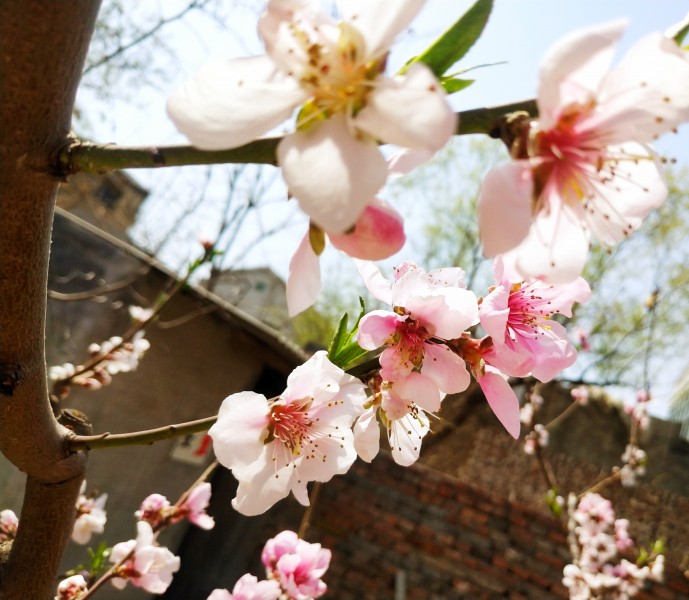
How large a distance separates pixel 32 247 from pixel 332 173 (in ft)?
1.16

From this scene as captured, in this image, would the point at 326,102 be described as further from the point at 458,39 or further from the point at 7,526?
the point at 7,526

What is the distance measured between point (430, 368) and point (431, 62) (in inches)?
12.1

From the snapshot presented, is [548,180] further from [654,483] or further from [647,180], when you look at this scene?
[654,483]

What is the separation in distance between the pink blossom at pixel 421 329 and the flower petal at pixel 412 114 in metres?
0.24

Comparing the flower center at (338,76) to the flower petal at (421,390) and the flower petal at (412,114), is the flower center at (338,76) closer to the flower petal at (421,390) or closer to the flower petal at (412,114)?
the flower petal at (412,114)

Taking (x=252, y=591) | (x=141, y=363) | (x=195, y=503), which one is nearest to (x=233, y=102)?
(x=252, y=591)

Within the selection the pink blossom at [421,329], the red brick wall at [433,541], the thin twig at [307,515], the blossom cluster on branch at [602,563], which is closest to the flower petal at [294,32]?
the pink blossom at [421,329]

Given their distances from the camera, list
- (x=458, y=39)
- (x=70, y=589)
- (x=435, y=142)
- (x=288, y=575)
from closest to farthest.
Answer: (x=435, y=142), (x=458, y=39), (x=70, y=589), (x=288, y=575)

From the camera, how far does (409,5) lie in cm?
33

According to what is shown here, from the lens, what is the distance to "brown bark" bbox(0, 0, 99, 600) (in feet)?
1.37

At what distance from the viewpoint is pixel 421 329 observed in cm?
59

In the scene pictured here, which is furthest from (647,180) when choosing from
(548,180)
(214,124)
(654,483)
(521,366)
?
(654,483)

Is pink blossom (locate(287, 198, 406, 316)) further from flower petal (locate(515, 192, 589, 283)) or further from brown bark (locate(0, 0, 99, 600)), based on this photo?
brown bark (locate(0, 0, 99, 600))

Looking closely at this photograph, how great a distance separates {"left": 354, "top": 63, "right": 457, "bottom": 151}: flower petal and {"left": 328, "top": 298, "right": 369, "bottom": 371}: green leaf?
347mm
